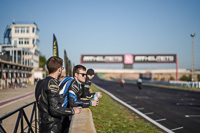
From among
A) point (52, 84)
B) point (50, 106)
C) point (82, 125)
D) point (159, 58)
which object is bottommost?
point (82, 125)

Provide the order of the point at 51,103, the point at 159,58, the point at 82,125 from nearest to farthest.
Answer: the point at 51,103
the point at 82,125
the point at 159,58

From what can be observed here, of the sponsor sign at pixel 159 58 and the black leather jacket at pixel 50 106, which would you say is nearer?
the black leather jacket at pixel 50 106

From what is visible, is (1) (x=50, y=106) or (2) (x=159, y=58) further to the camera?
(2) (x=159, y=58)

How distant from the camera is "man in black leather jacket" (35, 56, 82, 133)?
2516 millimetres

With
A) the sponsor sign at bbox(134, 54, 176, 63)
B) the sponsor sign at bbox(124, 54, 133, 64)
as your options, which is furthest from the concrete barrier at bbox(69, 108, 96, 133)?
the sponsor sign at bbox(134, 54, 176, 63)

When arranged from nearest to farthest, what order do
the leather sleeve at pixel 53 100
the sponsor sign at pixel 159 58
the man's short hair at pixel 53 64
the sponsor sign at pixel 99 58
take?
the leather sleeve at pixel 53 100 → the man's short hair at pixel 53 64 → the sponsor sign at pixel 159 58 → the sponsor sign at pixel 99 58

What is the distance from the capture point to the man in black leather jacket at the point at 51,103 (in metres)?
2.52

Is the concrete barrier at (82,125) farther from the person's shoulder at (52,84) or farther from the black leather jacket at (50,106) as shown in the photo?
the person's shoulder at (52,84)

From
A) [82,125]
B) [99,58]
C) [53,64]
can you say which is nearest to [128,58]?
[99,58]

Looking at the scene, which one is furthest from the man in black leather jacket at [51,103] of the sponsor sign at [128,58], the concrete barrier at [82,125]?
the sponsor sign at [128,58]

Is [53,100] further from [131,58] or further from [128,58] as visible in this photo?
[131,58]

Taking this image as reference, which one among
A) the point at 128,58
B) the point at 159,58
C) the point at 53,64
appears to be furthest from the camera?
the point at 128,58

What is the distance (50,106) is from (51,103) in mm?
46

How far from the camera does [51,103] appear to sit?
2.51 metres
